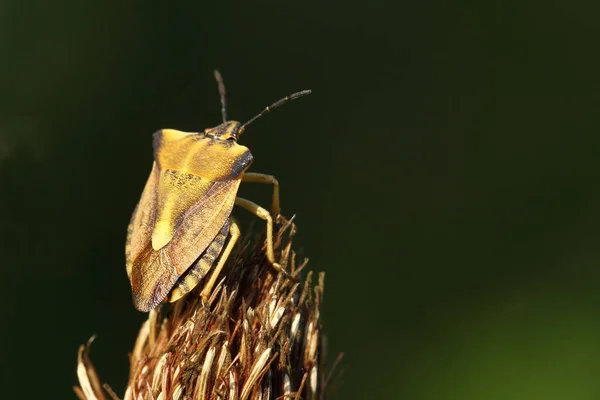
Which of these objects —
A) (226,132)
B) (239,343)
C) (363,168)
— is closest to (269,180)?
(226,132)

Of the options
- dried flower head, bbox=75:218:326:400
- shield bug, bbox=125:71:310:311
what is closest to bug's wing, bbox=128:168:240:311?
shield bug, bbox=125:71:310:311

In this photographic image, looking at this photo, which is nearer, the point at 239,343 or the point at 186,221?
the point at 239,343

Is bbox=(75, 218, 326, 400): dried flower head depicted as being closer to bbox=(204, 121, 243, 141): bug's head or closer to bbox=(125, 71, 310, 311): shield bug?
bbox=(125, 71, 310, 311): shield bug

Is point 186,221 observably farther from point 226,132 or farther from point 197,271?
point 226,132

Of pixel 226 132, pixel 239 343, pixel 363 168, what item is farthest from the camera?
pixel 363 168

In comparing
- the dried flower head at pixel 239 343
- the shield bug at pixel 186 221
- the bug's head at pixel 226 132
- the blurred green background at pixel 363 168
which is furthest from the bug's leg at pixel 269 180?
the blurred green background at pixel 363 168

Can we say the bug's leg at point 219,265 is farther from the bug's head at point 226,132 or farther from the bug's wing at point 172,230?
the bug's head at point 226,132

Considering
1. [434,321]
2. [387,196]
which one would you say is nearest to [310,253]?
[387,196]
